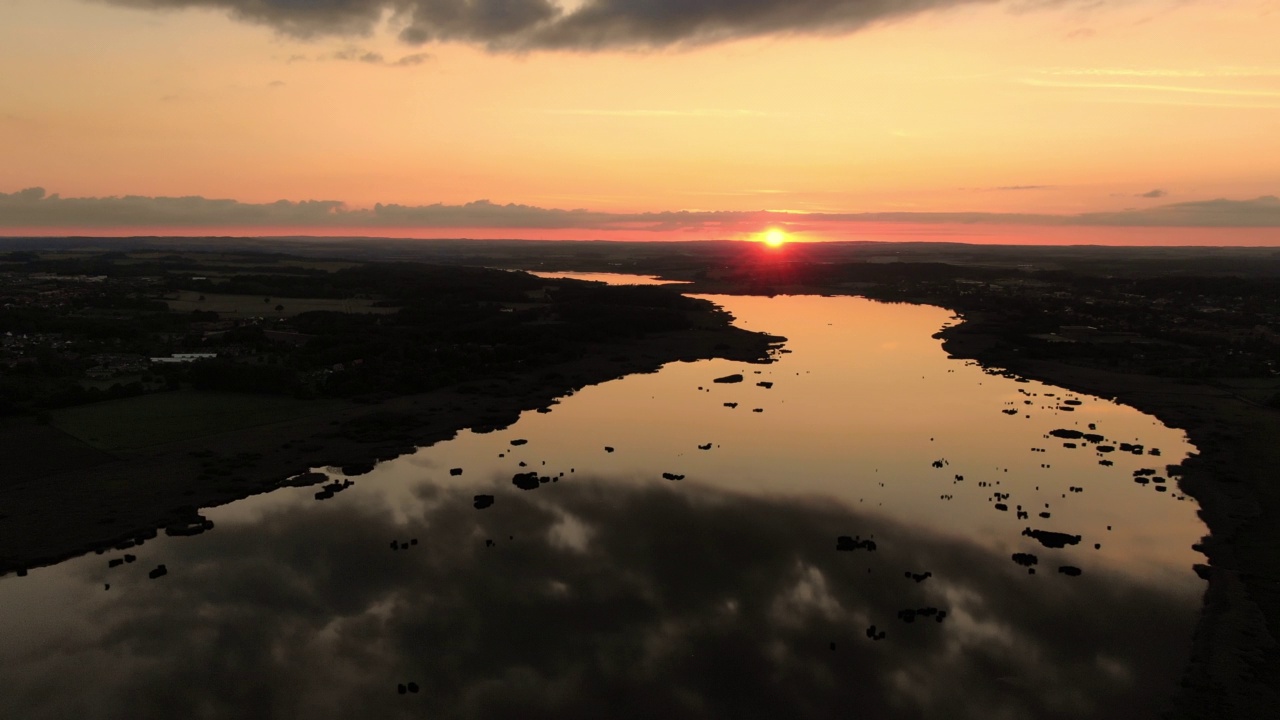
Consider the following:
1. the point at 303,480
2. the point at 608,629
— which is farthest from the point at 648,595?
the point at 303,480

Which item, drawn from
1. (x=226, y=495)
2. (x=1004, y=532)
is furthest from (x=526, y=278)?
(x=1004, y=532)

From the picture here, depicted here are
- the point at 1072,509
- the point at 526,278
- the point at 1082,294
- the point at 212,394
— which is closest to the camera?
the point at 1072,509

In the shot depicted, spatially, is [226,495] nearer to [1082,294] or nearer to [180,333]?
[180,333]

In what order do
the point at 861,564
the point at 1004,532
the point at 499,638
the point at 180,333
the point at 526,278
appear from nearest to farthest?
the point at 499,638, the point at 861,564, the point at 1004,532, the point at 180,333, the point at 526,278

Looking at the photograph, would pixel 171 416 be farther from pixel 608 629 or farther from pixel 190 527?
pixel 608 629

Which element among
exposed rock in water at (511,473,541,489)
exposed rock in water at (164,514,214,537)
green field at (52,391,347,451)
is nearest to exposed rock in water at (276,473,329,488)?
exposed rock in water at (164,514,214,537)

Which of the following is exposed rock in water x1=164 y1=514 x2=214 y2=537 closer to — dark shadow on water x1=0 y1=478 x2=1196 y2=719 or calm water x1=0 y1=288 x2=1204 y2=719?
calm water x1=0 y1=288 x2=1204 y2=719

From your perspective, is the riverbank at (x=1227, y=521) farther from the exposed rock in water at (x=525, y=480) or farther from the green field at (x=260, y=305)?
the green field at (x=260, y=305)
